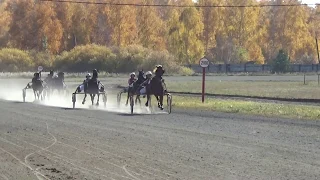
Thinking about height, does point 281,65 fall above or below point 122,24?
below

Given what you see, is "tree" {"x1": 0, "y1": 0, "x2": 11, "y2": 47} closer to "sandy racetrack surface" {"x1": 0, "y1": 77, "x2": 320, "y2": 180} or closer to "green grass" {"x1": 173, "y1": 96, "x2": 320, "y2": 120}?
"green grass" {"x1": 173, "y1": 96, "x2": 320, "y2": 120}

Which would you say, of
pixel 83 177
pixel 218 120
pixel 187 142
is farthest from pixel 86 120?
pixel 83 177

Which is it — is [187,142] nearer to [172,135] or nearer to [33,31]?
[172,135]

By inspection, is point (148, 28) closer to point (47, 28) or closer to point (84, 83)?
point (47, 28)

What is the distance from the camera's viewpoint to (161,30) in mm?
110875

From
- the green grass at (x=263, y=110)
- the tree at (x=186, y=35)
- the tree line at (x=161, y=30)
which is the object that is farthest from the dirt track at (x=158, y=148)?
the tree at (x=186, y=35)

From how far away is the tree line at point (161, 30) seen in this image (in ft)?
331

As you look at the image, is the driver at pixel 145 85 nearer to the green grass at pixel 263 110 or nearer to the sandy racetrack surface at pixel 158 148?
the green grass at pixel 263 110

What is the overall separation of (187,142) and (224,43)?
311 feet

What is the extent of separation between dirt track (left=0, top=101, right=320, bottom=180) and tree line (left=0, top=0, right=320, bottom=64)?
3010 inches

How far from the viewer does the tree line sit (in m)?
101

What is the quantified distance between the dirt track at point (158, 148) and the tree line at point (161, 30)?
7646cm

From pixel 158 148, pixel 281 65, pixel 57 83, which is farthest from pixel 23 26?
pixel 158 148

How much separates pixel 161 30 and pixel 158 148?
318 feet
